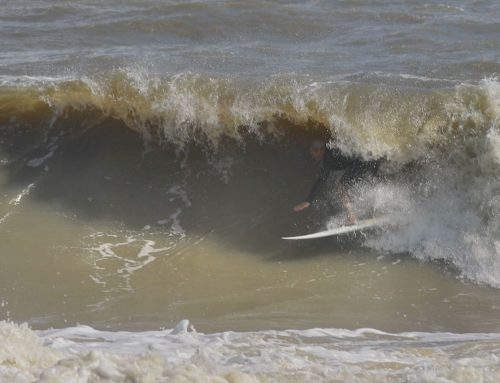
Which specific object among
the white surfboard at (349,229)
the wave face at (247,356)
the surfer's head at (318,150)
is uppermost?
the surfer's head at (318,150)

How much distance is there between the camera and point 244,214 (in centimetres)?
866

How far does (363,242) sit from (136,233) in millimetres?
2144

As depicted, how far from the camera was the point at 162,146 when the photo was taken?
9.69 m

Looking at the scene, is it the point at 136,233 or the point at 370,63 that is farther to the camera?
the point at 370,63

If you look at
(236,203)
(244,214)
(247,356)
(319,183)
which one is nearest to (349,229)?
(319,183)

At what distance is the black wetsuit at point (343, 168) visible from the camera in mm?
8375

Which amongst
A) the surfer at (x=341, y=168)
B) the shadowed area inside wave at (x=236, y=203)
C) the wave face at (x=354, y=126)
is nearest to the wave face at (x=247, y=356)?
the shadowed area inside wave at (x=236, y=203)

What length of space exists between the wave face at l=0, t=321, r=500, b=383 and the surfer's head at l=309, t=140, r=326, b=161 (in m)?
2.72

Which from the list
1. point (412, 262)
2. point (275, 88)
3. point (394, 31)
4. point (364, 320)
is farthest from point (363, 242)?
point (394, 31)

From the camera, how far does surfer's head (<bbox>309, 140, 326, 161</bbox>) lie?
8430 millimetres

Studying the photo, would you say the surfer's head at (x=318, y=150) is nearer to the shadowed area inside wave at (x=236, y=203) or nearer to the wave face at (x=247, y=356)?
the shadowed area inside wave at (x=236, y=203)

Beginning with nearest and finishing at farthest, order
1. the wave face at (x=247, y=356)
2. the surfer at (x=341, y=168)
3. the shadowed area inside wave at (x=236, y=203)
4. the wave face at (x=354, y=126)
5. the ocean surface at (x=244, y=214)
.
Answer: the wave face at (x=247, y=356) < the ocean surface at (x=244, y=214) < the shadowed area inside wave at (x=236, y=203) < the wave face at (x=354, y=126) < the surfer at (x=341, y=168)

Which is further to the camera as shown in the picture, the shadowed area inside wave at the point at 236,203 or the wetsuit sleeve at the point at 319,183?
the wetsuit sleeve at the point at 319,183

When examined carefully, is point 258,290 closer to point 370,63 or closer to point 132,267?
point 132,267
